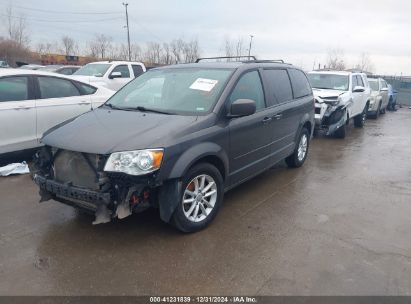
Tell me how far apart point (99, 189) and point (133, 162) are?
16.7 inches

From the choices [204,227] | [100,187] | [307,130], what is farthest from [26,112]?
[307,130]

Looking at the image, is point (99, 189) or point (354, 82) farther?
point (354, 82)

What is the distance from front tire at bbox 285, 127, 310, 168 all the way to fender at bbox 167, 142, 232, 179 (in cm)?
266

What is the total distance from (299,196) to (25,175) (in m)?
4.25

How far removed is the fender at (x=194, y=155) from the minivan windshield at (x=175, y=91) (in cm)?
43

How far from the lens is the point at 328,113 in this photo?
9.23 metres

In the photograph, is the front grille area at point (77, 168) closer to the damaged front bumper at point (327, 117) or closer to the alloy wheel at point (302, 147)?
the alloy wheel at point (302, 147)

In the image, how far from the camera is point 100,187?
131 inches

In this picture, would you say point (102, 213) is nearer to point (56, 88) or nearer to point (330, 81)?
point (56, 88)

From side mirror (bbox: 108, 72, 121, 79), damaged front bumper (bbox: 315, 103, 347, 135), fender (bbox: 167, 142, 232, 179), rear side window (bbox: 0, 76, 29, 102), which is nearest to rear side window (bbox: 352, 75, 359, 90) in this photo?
damaged front bumper (bbox: 315, 103, 347, 135)

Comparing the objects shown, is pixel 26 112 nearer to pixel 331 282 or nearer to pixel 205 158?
pixel 205 158

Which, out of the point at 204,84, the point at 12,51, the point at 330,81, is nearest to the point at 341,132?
the point at 330,81

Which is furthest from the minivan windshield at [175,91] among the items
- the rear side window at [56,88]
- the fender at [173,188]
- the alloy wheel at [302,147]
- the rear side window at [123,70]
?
the rear side window at [123,70]

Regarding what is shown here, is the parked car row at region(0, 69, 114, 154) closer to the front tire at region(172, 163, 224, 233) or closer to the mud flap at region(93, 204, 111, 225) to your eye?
the mud flap at region(93, 204, 111, 225)
